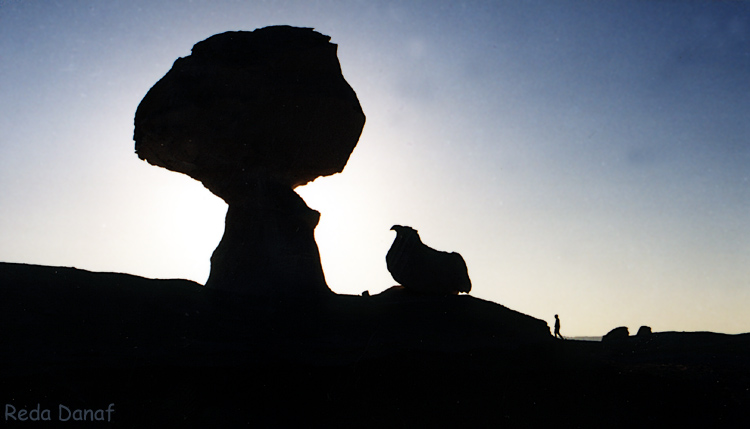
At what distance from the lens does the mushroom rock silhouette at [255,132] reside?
11531 mm

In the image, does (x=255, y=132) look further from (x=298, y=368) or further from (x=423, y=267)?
(x=298, y=368)

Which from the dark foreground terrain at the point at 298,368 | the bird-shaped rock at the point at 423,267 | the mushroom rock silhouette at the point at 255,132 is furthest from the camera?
the mushroom rock silhouette at the point at 255,132

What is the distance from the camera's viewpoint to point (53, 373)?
20.2ft

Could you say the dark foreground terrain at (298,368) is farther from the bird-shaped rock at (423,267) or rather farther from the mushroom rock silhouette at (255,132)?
the mushroom rock silhouette at (255,132)

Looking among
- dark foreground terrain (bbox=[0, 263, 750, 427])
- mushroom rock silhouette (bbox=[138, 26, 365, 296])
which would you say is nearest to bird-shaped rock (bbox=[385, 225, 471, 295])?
dark foreground terrain (bbox=[0, 263, 750, 427])

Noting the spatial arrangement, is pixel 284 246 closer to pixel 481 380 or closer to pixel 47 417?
pixel 481 380

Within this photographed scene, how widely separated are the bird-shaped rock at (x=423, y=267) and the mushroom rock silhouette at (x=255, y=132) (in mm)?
1688

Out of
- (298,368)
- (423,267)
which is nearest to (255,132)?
(423,267)

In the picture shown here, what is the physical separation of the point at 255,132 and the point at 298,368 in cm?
594

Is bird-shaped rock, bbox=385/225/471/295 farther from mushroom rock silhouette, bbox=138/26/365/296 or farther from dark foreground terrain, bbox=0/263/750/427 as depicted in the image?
mushroom rock silhouette, bbox=138/26/365/296

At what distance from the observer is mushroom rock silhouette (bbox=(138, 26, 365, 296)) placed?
11.5 metres

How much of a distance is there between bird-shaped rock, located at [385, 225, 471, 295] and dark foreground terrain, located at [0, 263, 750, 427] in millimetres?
782

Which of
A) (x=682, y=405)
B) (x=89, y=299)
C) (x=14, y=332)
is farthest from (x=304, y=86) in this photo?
(x=682, y=405)

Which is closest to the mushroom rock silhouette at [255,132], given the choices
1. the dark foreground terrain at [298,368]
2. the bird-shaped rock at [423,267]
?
the bird-shaped rock at [423,267]
